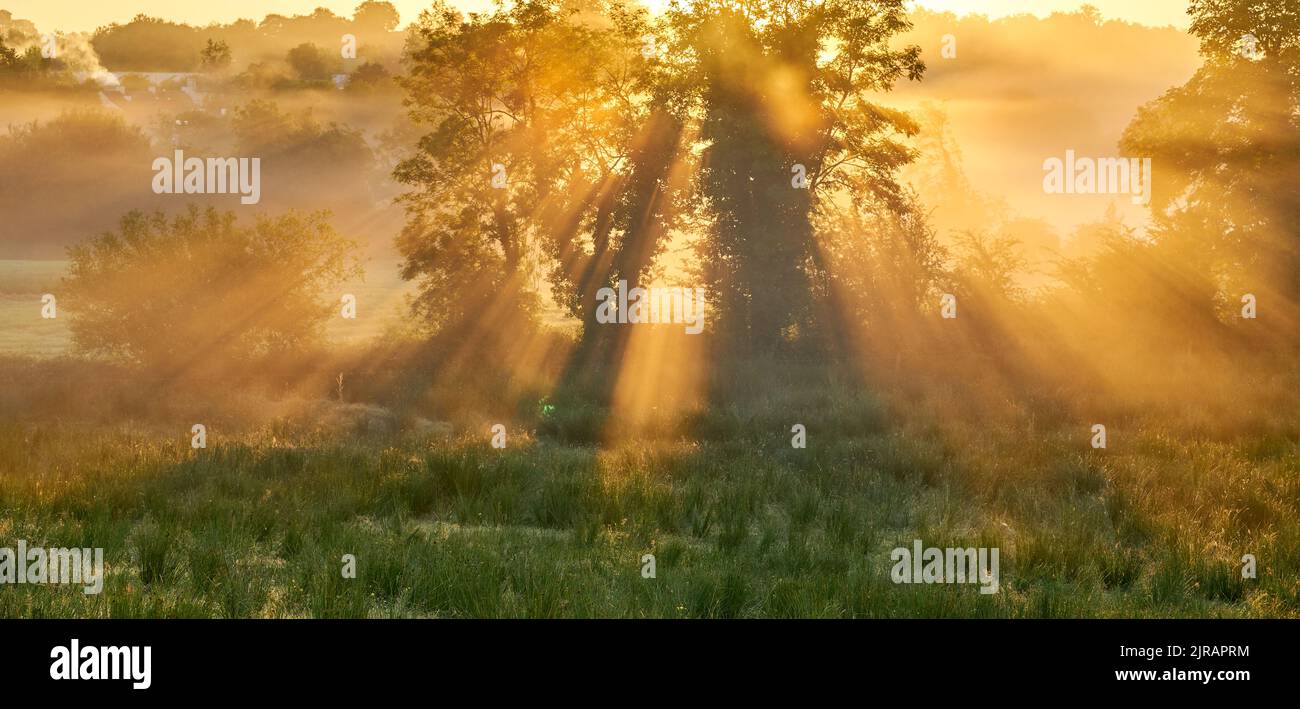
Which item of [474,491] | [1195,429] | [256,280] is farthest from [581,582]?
[256,280]

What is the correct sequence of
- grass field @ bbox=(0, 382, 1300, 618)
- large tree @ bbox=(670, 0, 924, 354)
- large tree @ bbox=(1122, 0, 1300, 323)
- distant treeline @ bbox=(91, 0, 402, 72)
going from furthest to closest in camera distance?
1. distant treeline @ bbox=(91, 0, 402, 72)
2. large tree @ bbox=(670, 0, 924, 354)
3. large tree @ bbox=(1122, 0, 1300, 323)
4. grass field @ bbox=(0, 382, 1300, 618)

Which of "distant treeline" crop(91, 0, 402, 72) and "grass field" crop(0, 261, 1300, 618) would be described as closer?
"grass field" crop(0, 261, 1300, 618)

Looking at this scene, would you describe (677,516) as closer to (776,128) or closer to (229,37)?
(776,128)

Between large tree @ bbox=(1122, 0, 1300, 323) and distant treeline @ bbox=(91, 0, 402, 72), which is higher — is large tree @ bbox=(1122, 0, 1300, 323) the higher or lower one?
the lower one

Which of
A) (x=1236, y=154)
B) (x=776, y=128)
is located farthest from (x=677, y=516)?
(x=1236, y=154)

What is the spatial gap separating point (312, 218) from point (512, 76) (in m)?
7.40

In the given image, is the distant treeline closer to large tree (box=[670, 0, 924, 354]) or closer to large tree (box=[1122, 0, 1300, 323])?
large tree (box=[670, 0, 924, 354])

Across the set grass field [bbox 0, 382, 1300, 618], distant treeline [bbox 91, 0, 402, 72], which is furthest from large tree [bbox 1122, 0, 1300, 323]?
distant treeline [bbox 91, 0, 402, 72]

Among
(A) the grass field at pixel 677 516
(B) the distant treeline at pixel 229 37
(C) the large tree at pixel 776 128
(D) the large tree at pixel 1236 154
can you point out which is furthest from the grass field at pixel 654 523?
(B) the distant treeline at pixel 229 37

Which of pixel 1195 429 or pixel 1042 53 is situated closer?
pixel 1195 429

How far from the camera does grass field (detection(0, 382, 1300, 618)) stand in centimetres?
575

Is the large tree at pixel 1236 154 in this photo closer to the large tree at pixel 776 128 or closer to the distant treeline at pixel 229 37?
the large tree at pixel 776 128

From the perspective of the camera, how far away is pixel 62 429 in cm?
1404
